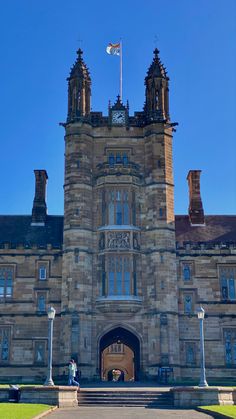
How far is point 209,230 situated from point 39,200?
1351cm

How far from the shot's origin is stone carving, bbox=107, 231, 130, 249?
38.7 metres

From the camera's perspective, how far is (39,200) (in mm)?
44250

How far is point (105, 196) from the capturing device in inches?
1575

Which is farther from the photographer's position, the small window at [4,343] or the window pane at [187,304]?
the window pane at [187,304]

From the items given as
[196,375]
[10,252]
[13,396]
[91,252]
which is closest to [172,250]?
[91,252]

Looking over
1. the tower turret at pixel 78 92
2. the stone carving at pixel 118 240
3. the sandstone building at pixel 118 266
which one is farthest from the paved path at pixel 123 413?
the tower turret at pixel 78 92

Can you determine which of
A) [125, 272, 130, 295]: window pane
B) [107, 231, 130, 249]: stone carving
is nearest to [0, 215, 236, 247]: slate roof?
[107, 231, 130, 249]: stone carving

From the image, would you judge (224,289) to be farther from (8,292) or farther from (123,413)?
(123,413)

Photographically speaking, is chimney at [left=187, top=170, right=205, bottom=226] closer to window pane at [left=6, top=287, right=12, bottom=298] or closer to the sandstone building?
the sandstone building

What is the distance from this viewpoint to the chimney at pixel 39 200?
142 feet

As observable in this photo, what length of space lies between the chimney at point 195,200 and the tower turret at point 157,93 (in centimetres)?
606

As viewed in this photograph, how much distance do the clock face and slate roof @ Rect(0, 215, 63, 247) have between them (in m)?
8.68

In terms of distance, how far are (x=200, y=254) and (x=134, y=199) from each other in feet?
20.1

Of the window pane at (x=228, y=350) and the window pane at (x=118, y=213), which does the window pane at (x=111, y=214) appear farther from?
the window pane at (x=228, y=350)
